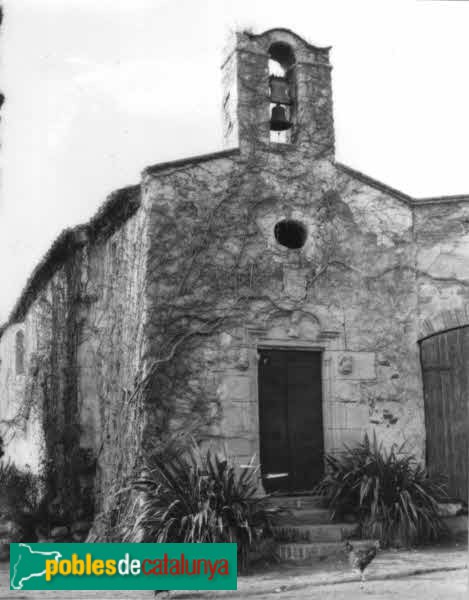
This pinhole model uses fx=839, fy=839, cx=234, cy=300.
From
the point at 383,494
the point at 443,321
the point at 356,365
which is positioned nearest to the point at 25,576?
the point at 383,494

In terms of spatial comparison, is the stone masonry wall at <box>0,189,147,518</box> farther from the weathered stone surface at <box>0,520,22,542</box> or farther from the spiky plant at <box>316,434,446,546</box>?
the spiky plant at <box>316,434,446,546</box>

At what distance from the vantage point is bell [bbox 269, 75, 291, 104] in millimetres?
12227

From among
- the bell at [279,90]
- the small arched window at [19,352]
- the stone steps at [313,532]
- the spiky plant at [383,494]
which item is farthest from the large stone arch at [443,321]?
the small arched window at [19,352]

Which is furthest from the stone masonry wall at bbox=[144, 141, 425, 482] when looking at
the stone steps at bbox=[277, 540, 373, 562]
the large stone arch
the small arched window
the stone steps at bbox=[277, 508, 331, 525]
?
the small arched window

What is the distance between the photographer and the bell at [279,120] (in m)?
12.2

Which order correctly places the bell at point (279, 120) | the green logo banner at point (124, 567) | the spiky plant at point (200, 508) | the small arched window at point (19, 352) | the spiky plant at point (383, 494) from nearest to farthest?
the green logo banner at point (124, 567) → the spiky plant at point (200, 508) → the spiky plant at point (383, 494) → the bell at point (279, 120) → the small arched window at point (19, 352)

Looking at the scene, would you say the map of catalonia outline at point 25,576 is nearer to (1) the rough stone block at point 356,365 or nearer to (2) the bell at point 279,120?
(1) the rough stone block at point 356,365

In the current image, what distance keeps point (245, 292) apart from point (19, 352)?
674cm

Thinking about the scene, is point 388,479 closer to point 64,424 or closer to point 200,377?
point 200,377

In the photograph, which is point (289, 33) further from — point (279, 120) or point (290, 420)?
point (290, 420)

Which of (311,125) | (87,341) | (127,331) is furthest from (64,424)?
(311,125)

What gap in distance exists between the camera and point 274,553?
30.7ft

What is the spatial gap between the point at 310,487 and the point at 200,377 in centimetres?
214

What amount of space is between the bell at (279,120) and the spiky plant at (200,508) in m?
5.11
